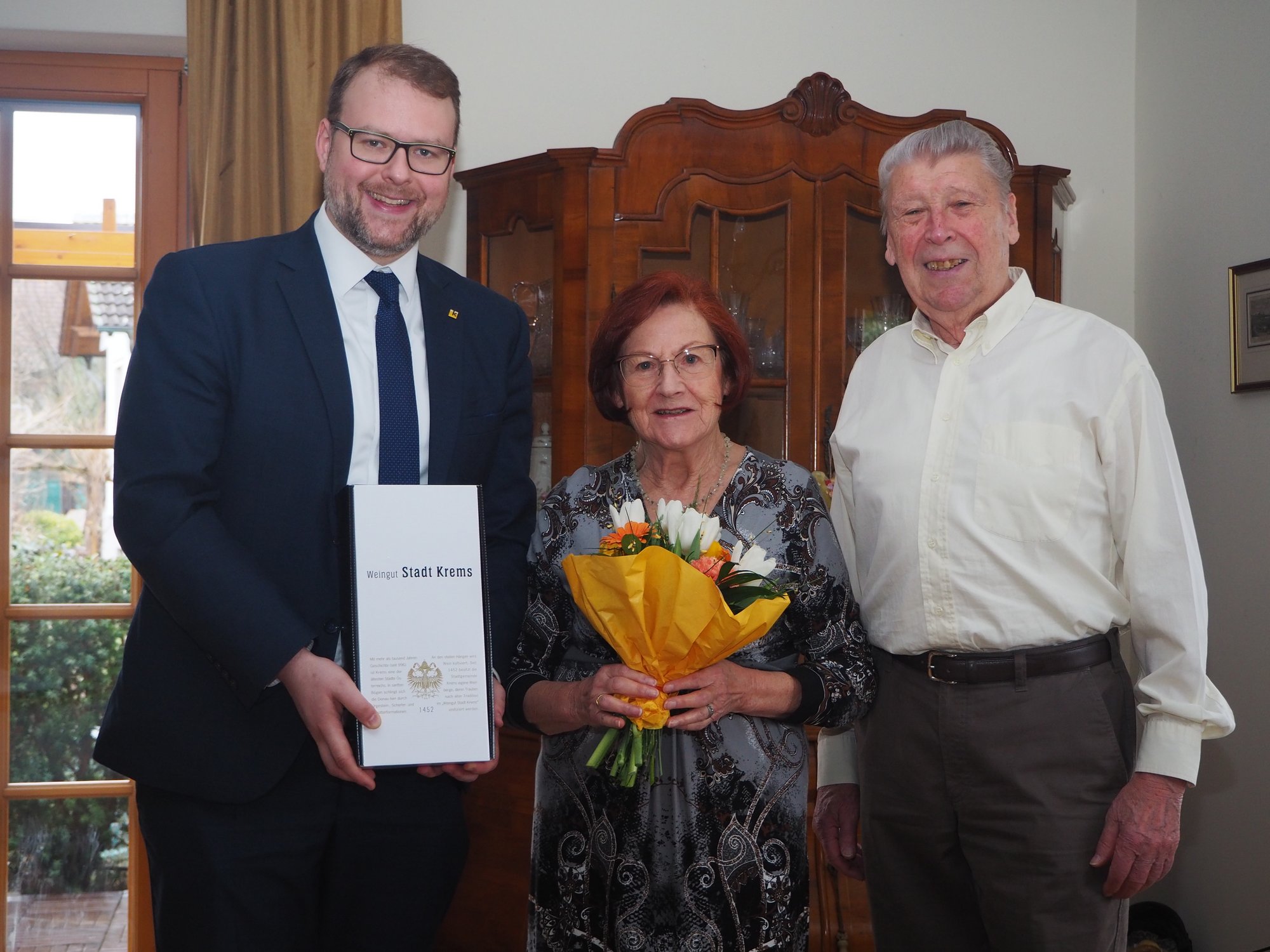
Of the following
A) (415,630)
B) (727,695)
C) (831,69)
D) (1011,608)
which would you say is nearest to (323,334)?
(415,630)

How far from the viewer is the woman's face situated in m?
1.85

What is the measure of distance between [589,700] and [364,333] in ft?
2.18

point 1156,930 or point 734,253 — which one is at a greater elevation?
point 734,253

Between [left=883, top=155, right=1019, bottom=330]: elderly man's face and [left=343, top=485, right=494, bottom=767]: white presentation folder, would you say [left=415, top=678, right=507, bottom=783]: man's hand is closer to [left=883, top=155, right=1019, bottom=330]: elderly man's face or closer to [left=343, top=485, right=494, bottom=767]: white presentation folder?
[left=343, top=485, right=494, bottom=767]: white presentation folder

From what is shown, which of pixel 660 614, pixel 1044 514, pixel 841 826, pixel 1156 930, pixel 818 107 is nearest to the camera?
pixel 660 614

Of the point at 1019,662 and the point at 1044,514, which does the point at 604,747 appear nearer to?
the point at 1019,662

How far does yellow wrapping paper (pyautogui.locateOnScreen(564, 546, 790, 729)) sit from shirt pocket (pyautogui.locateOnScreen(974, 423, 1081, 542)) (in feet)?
1.40

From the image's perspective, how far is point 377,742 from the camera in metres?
1.43

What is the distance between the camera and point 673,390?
1.84m

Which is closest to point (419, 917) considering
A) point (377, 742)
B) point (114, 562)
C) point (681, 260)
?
point (377, 742)

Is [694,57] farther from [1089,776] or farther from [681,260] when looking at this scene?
[1089,776]

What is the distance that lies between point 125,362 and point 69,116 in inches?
30.7

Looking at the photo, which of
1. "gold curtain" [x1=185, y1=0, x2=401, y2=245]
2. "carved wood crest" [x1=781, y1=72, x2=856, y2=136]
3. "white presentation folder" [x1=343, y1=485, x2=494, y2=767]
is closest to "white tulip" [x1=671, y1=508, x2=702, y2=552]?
"white presentation folder" [x1=343, y1=485, x2=494, y2=767]

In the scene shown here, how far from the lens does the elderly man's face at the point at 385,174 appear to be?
163cm
